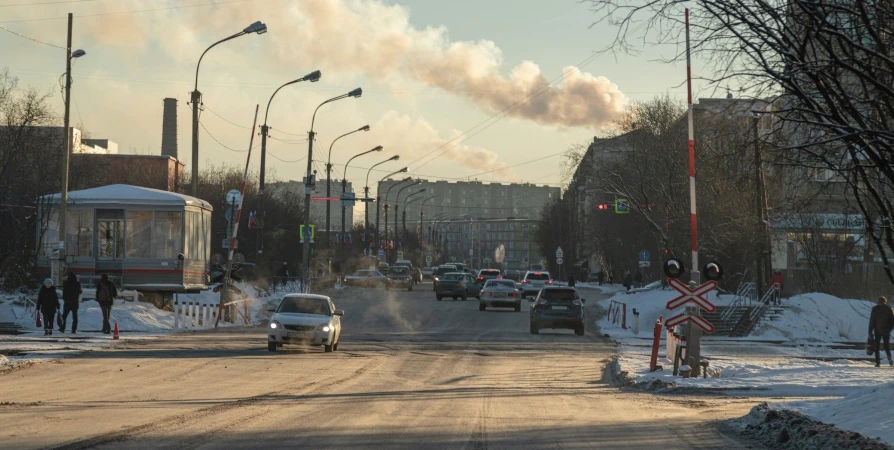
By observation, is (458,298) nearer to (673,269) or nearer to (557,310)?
(557,310)

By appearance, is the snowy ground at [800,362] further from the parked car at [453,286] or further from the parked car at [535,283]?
the parked car at [453,286]

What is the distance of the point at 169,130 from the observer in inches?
4102

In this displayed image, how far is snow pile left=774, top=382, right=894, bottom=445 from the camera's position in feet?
36.4

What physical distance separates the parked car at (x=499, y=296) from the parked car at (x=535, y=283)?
32.5 ft

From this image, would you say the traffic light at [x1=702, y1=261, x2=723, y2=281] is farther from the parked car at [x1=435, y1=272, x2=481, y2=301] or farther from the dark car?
the parked car at [x1=435, y1=272, x2=481, y2=301]

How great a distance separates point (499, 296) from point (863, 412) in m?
36.6

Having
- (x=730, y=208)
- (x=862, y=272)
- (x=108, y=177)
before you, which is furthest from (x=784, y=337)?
(x=108, y=177)

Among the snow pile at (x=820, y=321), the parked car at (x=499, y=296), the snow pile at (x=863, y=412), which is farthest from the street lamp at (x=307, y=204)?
the snow pile at (x=863, y=412)

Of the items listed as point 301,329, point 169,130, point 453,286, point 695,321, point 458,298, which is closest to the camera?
point 695,321

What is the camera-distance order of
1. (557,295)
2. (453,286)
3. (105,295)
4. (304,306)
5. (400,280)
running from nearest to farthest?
1. (304,306)
2. (105,295)
3. (557,295)
4. (453,286)
5. (400,280)

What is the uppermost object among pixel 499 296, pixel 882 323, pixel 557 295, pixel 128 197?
pixel 128 197

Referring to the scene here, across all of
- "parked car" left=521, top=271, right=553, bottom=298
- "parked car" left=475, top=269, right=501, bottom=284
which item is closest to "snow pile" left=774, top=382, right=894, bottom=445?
"parked car" left=521, top=271, right=553, bottom=298

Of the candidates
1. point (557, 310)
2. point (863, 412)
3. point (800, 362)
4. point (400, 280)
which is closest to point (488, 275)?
point (400, 280)

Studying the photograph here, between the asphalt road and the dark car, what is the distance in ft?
21.3
